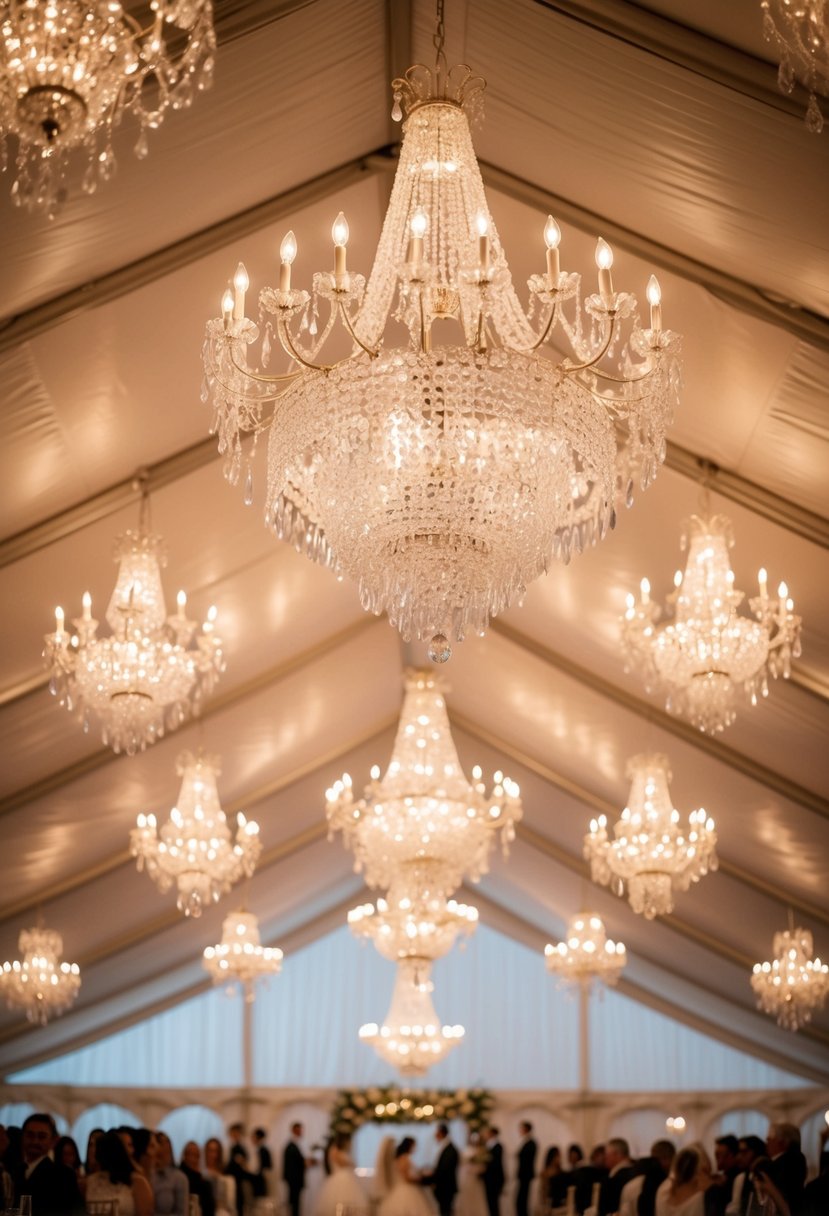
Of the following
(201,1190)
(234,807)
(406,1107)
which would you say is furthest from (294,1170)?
(201,1190)

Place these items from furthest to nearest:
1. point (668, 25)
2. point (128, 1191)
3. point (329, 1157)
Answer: point (329, 1157) → point (128, 1191) → point (668, 25)

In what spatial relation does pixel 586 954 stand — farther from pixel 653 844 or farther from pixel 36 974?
pixel 36 974

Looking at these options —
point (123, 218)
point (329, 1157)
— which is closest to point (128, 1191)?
point (123, 218)

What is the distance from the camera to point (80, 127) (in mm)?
3363

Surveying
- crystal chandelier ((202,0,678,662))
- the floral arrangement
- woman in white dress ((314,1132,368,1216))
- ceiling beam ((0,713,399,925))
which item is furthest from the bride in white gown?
crystal chandelier ((202,0,678,662))

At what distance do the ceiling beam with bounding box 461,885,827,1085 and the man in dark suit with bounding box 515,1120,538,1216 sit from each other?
3.19 m

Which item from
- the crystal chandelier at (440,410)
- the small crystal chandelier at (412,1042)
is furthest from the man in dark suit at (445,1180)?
the crystal chandelier at (440,410)

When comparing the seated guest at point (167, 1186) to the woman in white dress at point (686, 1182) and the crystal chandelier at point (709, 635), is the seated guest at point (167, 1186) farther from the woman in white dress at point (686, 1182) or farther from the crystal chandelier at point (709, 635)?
the crystal chandelier at point (709, 635)

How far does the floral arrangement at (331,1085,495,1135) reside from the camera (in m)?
17.3

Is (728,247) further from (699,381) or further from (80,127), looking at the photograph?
(80,127)

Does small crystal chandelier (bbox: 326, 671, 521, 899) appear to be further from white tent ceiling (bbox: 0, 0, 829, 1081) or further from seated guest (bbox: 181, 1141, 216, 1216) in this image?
seated guest (bbox: 181, 1141, 216, 1216)

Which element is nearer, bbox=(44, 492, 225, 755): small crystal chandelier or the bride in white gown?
bbox=(44, 492, 225, 755): small crystal chandelier

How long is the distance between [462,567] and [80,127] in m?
1.87

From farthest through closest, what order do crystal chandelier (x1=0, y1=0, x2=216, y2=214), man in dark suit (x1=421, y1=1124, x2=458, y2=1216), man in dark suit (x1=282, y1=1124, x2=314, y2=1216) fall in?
man in dark suit (x1=282, y1=1124, x2=314, y2=1216) → man in dark suit (x1=421, y1=1124, x2=458, y2=1216) → crystal chandelier (x1=0, y1=0, x2=216, y2=214)
